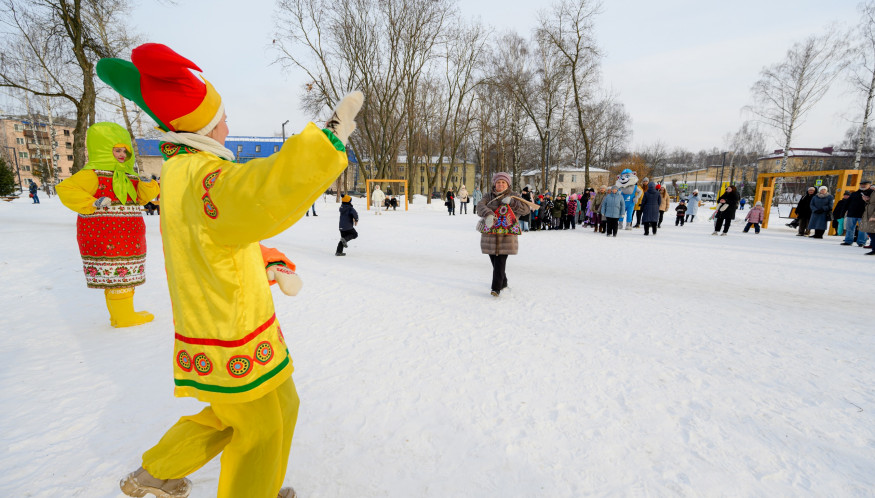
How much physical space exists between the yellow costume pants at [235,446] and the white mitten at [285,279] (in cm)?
41

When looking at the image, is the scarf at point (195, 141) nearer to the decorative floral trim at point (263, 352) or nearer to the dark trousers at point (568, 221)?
the decorative floral trim at point (263, 352)

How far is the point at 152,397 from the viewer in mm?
2715

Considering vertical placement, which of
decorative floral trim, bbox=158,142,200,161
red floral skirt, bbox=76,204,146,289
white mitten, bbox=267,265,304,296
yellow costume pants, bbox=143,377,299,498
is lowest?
yellow costume pants, bbox=143,377,299,498

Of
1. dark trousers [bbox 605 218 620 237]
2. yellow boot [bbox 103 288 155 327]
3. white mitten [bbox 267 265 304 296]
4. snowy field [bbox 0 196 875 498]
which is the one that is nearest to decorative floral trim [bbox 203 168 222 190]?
white mitten [bbox 267 265 304 296]

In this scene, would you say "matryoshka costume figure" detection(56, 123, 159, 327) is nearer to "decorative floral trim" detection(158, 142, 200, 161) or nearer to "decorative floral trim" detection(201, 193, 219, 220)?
"decorative floral trim" detection(158, 142, 200, 161)

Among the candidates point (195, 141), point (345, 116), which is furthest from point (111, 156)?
point (345, 116)

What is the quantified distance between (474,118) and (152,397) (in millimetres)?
33121

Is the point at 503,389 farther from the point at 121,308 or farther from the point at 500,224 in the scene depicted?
the point at 121,308

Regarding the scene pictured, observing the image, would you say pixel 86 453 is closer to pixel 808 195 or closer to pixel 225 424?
pixel 225 424

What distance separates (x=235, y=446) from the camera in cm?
141

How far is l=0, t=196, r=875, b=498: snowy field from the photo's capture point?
2.07m

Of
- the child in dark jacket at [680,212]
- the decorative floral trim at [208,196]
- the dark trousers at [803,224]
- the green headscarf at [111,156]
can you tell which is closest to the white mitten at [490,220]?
the green headscarf at [111,156]

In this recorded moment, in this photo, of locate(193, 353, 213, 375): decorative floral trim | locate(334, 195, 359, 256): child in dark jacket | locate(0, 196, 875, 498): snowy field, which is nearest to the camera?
locate(193, 353, 213, 375): decorative floral trim

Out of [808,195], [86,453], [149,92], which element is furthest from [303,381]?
[808,195]
